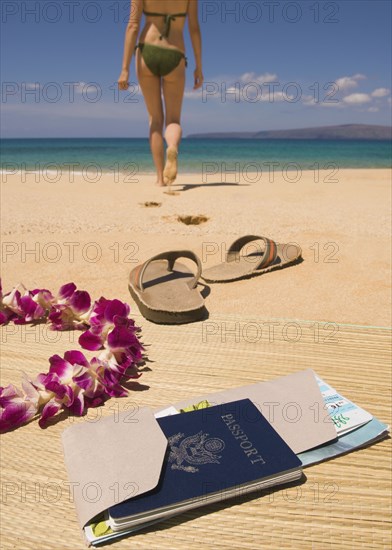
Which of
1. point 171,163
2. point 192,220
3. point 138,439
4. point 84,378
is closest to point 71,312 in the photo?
point 84,378

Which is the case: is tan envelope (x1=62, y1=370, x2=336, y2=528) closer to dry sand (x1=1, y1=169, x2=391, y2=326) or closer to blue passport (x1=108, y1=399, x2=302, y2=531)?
blue passport (x1=108, y1=399, x2=302, y2=531)

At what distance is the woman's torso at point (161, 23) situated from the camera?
4.32 meters

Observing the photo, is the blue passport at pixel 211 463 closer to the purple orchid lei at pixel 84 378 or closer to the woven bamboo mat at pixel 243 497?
the woven bamboo mat at pixel 243 497

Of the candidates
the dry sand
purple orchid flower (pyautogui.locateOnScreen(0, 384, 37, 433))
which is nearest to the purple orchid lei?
purple orchid flower (pyautogui.locateOnScreen(0, 384, 37, 433))

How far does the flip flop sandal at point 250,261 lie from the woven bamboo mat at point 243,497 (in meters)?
0.88

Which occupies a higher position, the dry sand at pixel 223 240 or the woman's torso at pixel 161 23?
the woman's torso at pixel 161 23

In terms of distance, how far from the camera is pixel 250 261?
229cm

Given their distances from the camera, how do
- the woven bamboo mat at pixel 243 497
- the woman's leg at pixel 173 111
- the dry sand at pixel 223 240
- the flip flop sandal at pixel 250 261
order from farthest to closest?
1. the woman's leg at pixel 173 111
2. the flip flop sandal at pixel 250 261
3. the dry sand at pixel 223 240
4. the woven bamboo mat at pixel 243 497

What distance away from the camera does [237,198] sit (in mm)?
4316

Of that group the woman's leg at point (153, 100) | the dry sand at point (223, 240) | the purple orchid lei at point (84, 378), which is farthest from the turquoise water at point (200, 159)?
the purple orchid lei at point (84, 378)

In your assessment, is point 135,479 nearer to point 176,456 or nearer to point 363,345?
point 176,456

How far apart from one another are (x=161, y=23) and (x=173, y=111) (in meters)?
0.79

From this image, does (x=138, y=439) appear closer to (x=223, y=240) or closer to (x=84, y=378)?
(x=84, y=378)

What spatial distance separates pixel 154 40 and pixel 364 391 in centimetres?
425
